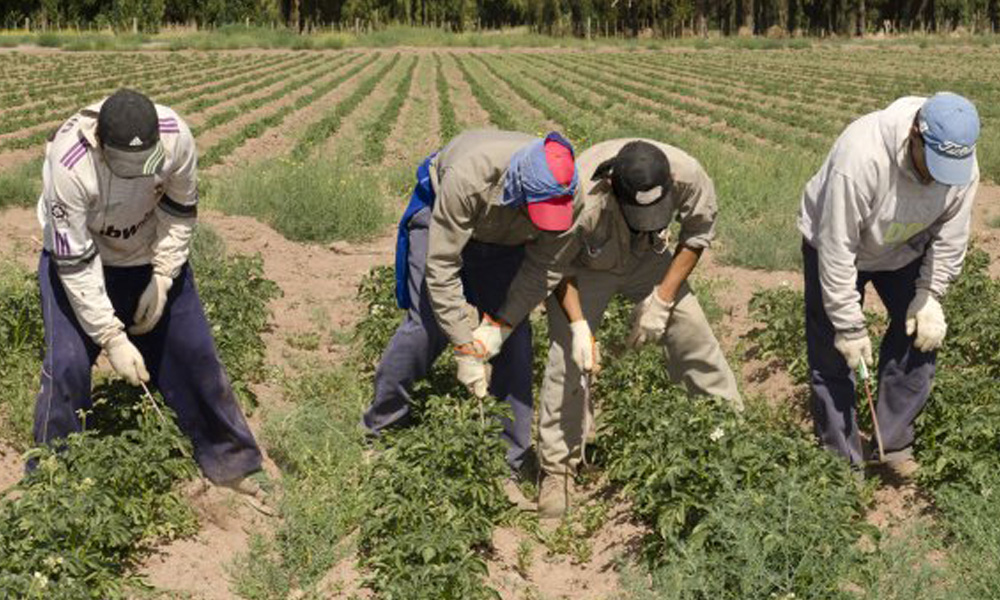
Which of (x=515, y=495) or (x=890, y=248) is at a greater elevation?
(x=890, y=248)

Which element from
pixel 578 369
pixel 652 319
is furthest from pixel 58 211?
pixel 652 319

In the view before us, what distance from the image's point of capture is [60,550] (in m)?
3.36

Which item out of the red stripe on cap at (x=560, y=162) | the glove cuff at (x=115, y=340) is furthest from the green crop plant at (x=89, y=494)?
the red stripe on cap at (x=560, y=162)

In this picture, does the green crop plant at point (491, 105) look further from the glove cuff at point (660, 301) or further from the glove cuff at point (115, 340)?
the glove cuff at point (115, 340)

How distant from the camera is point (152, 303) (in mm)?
4023

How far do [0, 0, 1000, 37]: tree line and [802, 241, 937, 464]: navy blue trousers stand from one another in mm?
51244

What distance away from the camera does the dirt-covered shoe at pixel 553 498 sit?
180 inches

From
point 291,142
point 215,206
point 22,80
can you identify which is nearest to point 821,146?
point 291,142

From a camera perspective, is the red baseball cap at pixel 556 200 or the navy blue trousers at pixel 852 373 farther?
the navy blue trousers at pixel 852 373

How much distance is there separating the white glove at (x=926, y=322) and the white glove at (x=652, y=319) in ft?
3.18

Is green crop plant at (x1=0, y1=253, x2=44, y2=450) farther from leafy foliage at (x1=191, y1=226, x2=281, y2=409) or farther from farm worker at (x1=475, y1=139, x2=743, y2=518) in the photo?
farm worker at (x1=475, y1=139, x2=743, y2=518)

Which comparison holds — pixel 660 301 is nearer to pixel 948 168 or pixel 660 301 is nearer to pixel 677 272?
pixel 677 272

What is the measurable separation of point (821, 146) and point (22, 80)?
20.7 m

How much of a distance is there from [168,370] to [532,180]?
1753mm
